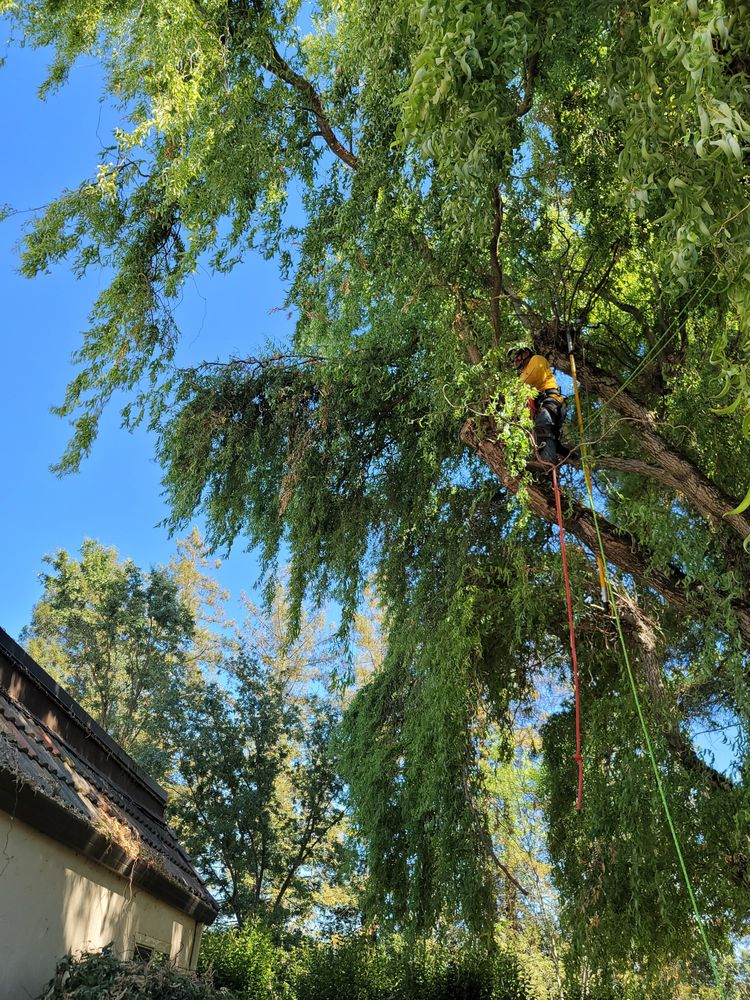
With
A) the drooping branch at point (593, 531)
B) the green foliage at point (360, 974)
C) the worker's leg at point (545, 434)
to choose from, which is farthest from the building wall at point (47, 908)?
the green foliage at point (360, 974)

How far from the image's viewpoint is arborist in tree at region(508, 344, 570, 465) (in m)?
5.95

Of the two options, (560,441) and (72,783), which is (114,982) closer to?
(72,783)

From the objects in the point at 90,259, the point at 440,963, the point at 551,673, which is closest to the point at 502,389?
the point at 90,259

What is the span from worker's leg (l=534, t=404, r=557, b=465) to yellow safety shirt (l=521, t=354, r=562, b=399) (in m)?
0.14

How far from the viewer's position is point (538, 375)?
597 cm

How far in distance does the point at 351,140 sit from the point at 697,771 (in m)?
5.65

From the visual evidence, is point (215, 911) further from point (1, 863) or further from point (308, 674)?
point (308, 674)

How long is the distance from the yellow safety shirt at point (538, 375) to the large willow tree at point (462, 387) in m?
0.36

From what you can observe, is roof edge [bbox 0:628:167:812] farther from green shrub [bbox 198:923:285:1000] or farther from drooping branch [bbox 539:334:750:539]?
green shrub [bbox 198:923:285:1000]

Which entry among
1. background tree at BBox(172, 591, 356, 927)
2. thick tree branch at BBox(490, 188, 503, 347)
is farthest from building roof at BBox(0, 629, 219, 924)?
background tree at BBox(172, 591, 356, 927)

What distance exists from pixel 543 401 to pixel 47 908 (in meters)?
4.50

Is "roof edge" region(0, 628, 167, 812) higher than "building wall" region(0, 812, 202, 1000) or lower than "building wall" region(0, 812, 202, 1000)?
higher

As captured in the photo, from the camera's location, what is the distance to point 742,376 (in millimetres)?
2717

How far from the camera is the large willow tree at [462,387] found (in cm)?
492
